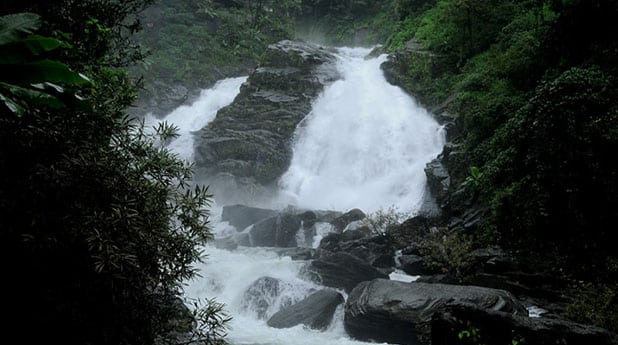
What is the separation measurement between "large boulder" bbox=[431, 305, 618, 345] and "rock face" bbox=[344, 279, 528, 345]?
3487mm

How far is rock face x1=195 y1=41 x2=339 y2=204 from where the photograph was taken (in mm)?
23178

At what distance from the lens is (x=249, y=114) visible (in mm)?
25266

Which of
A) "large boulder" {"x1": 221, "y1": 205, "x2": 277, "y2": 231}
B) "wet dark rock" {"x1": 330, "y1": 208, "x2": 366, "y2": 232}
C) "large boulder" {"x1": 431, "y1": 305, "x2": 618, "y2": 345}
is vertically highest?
"large boulder" {"x1": 221, "y1": 205, "x2": 277, "y2": 231}

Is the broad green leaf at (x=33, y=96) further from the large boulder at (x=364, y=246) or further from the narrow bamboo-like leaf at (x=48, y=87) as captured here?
the large boulder at (x=364, y=246)

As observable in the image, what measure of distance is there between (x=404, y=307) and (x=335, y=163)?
45.4 ft

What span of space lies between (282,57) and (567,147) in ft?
67.1

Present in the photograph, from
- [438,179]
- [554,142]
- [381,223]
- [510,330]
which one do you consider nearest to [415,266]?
[381,223]

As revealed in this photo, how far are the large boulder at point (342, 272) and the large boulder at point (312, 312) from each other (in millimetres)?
964

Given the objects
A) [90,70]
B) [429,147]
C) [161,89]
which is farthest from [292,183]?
[90,70]

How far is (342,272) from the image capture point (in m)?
11.3

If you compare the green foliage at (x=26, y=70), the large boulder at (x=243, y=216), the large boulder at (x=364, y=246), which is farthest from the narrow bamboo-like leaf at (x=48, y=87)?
the large boulder at (x=243, y=216)

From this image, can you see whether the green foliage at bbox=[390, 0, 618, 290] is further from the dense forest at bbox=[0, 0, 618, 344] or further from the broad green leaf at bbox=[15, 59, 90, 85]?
the broad green leaf at bbox=[15, 59, 90, 85]

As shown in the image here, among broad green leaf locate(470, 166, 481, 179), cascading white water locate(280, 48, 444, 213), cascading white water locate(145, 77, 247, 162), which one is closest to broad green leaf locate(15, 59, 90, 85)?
broad green leaf locate(470, 166, 481, 179)

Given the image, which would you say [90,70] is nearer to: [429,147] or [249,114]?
[429,147]
